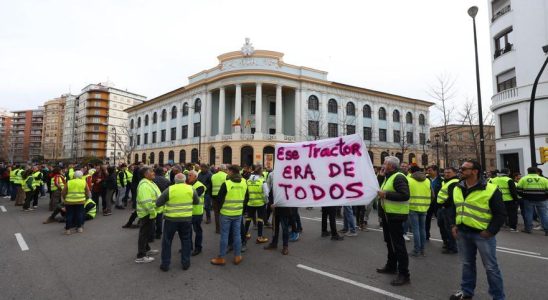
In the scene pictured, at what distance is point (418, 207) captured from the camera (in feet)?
20.1

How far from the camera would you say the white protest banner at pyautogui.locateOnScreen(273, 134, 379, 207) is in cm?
511

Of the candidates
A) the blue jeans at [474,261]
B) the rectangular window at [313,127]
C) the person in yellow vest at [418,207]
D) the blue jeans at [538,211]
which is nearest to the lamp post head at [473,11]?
the blue jeans at [538,211]

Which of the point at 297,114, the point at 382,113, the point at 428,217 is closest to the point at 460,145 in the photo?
the point at 382,113

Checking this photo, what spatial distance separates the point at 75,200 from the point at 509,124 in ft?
84.8

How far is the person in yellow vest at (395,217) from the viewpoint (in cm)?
446

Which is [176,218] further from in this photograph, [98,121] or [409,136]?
[98,121]

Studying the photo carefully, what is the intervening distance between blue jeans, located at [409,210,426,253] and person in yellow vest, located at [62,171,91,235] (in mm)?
8663

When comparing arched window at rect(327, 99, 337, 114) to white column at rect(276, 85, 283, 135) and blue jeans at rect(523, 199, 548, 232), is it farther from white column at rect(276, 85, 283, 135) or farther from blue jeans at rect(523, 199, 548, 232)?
blue jeans at rect(523, 199, 548, 232)

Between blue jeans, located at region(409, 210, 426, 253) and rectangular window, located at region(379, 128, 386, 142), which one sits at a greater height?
rectangular window, located at region(379, 128, 386, 142)

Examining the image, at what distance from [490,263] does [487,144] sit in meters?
74.6

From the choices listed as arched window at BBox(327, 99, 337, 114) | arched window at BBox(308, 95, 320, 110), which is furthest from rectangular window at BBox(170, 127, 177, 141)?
arched window at BBox(327, 99, 337, 114)

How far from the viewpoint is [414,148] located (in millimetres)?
45750

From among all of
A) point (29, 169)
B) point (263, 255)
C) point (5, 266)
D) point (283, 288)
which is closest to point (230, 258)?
point (263, 255)

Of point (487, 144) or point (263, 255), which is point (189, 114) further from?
point (487, 144)
